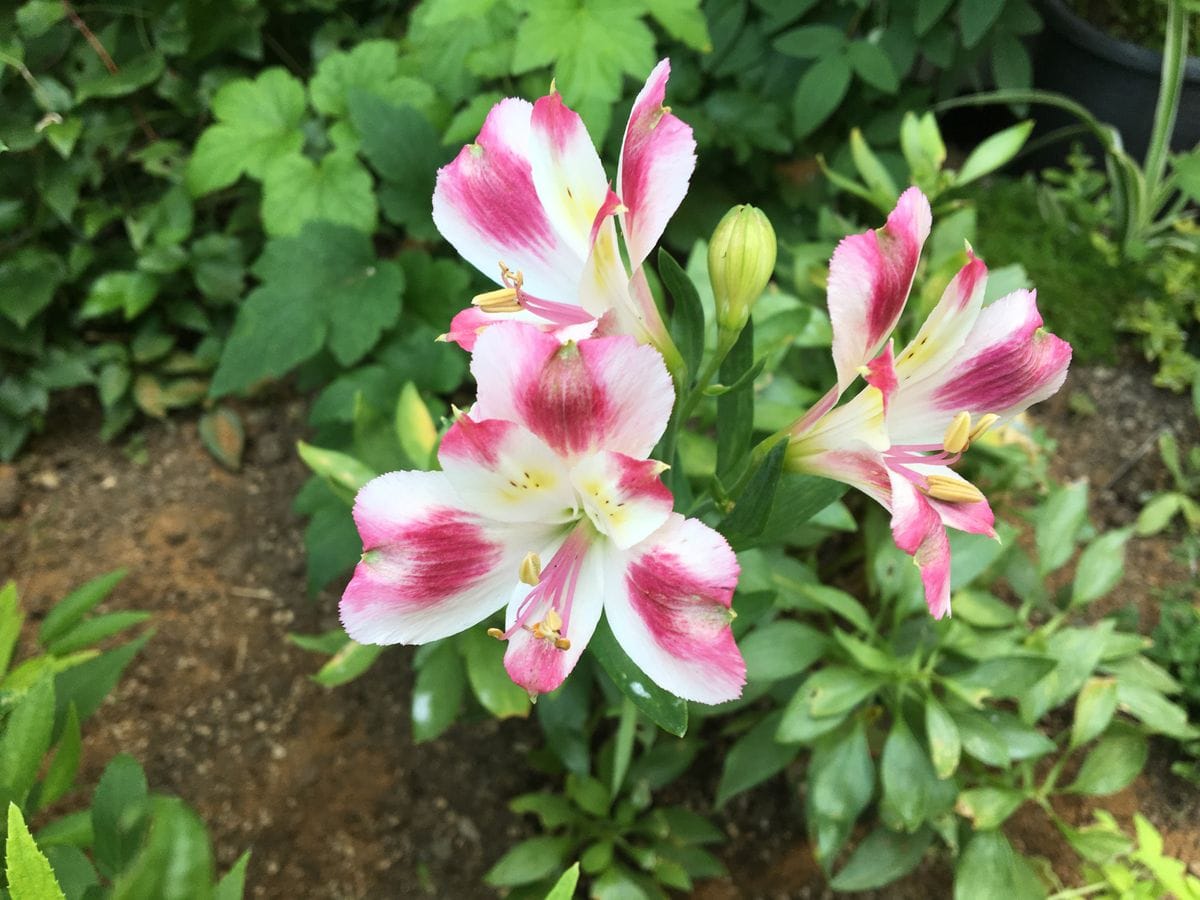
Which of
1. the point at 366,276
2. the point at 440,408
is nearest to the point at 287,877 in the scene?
the point at 440,408

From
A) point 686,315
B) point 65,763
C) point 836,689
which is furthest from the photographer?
point 836,689

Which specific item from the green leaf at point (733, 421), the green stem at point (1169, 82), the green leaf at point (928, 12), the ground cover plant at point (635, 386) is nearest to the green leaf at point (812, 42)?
the ground cover plant at point (635, 386)

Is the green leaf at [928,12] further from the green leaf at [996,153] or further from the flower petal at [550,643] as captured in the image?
the flower petal at [550,643]

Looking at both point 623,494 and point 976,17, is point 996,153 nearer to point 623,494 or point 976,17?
point 976,17

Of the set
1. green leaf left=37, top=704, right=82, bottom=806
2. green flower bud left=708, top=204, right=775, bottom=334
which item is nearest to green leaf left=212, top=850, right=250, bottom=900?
green leaf left=37, top=704, right=82, bottom=806

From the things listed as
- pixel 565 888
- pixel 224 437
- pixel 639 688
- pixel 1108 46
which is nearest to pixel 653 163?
pixel 639 688

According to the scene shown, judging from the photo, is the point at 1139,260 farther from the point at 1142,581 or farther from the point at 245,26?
the point at 245,26
